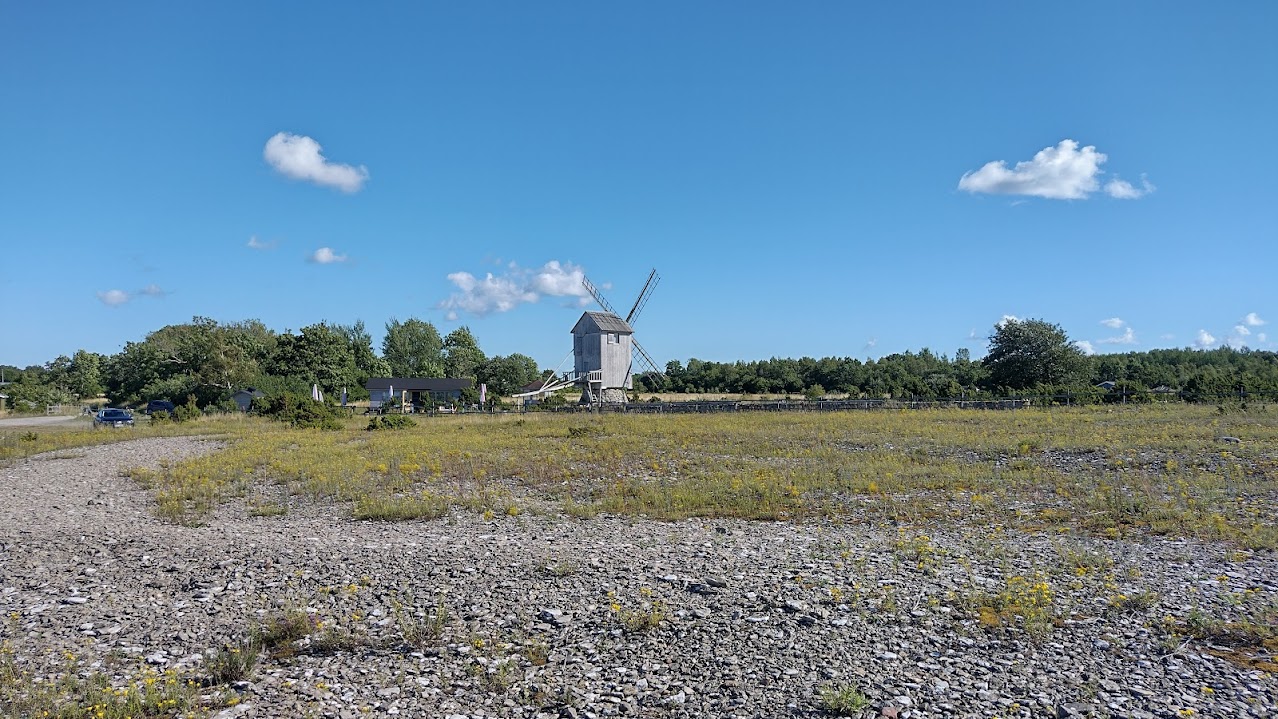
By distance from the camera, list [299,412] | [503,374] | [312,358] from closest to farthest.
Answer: [299,412] < [312,358] < [503,374]

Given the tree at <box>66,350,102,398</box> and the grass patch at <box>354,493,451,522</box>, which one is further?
the tree at <box>66,350,102,398</box>

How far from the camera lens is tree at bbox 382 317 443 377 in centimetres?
10912

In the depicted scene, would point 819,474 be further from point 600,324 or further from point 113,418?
point 113,418

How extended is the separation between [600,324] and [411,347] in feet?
191

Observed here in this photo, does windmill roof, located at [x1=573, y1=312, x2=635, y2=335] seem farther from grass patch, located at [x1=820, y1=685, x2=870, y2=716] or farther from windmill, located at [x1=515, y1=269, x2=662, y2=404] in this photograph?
grass patch, located at [x1=820, y1=685, x2=870, y2=716]

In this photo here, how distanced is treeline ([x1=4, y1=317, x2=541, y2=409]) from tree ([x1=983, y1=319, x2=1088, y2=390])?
159ft

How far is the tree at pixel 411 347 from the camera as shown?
358 ft

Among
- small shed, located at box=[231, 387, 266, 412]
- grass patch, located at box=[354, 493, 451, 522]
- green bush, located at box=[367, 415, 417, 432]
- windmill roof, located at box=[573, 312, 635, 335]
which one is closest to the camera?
grass patch, located at box=[354, 493, 451, 522]

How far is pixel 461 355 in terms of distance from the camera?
10769 centimetres

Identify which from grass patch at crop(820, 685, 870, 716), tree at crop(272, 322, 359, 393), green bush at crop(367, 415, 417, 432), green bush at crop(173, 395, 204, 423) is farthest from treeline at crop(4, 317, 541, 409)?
grass patch at crop(820, 685, 870, 716)

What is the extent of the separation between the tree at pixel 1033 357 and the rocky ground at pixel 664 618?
192 feet

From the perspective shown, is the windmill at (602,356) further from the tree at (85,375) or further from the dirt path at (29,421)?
the tree at (85,375)

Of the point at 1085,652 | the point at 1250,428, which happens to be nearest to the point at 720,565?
the point at 1085,652

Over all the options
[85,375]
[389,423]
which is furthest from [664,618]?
[85,375]
